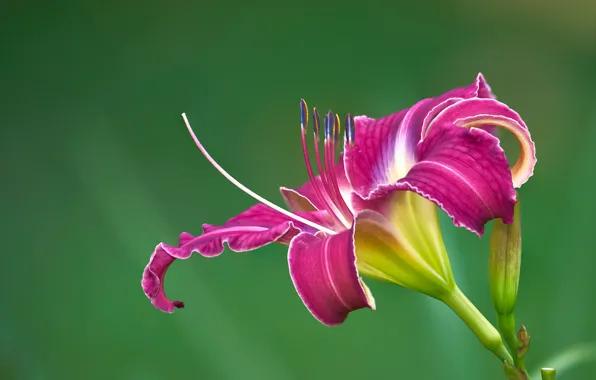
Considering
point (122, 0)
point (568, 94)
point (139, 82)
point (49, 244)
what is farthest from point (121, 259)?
point (568, 94)

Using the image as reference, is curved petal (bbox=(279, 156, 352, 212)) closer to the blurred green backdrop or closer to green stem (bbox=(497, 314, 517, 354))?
green stem (bbox=(497, 314, 517, 354))

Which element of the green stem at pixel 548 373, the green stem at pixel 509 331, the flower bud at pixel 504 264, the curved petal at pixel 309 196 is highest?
the curved petal at pixel 309 196

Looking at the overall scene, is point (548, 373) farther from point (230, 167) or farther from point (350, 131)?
point (230, 167)

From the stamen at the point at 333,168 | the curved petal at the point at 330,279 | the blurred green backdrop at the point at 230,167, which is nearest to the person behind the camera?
the curved petal at the point at 330,279

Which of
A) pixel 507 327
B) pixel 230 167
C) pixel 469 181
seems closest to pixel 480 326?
pixel 507 327

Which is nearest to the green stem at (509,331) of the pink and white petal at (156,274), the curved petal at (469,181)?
the curved petal at (469,181)

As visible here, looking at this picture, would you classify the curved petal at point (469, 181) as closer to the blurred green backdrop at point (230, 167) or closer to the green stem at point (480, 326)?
the green stem at point (480, 326)

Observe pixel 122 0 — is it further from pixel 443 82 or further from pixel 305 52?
pixel 443 82

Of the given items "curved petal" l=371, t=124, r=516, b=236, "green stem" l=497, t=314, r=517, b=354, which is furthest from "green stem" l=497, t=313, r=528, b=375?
"curved petal" l=371, t=124, r=516, b=236
